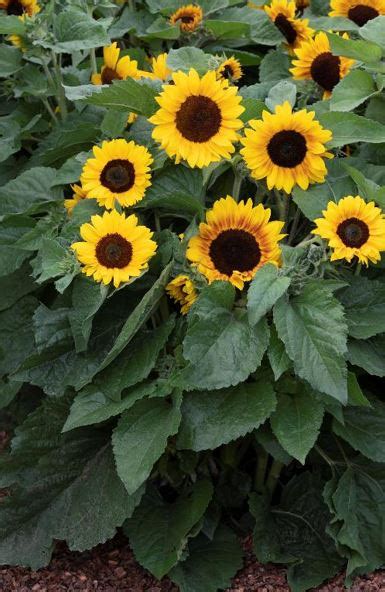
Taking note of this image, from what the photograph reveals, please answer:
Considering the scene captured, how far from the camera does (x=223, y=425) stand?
2416 millimetres

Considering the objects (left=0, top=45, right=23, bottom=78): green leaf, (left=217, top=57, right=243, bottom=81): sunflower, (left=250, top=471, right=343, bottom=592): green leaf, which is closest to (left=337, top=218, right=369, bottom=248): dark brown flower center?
(left=250, top=471, right=343, bottom=592): green leaf

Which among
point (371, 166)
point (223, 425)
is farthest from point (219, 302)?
point (371, 166)

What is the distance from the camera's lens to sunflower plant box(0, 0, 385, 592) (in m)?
2.38

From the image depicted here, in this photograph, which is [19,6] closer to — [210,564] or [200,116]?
[200,116]

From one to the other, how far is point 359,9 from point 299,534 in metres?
1.79

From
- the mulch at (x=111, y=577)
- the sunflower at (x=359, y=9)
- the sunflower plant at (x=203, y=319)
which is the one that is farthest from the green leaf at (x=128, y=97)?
the mulch at (x=111, y=577)

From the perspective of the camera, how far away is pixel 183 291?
252 cm

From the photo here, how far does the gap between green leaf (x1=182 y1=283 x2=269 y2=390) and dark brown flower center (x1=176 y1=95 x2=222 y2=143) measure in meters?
0.40

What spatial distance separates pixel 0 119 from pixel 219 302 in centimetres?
133

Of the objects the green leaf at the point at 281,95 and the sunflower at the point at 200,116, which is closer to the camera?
the sunflower at the point at 200,116

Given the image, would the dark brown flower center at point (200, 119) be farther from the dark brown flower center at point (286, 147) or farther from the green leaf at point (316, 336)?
the green leaf at point (316, 336)

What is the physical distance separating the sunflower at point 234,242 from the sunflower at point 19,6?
51.3 inches

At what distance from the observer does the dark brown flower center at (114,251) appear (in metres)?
2.39

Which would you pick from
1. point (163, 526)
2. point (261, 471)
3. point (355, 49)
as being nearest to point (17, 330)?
point (163, 526)
